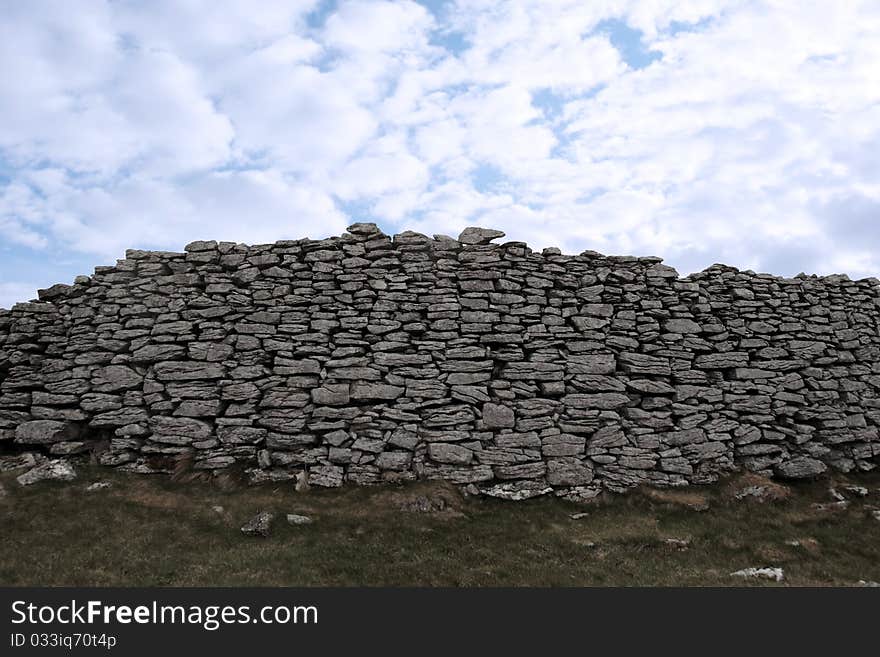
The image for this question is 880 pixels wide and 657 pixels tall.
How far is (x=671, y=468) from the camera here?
47.2 feet

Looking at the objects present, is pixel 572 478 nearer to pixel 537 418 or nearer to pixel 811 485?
pixel 537 418

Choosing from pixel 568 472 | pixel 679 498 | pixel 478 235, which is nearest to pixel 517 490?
pixel 568 472

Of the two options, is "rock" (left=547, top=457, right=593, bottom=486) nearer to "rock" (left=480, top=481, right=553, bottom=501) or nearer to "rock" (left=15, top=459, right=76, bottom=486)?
"rock" (left=480, top=481, right=553, bottom=501)

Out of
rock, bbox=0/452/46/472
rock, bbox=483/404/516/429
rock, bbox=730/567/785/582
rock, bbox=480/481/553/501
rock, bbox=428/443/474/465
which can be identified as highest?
rock, bbox=483/404/516/429

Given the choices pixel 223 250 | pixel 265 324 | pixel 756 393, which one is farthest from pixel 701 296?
pixel 223 250

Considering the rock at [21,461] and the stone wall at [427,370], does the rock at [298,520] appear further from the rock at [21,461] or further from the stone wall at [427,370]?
the rock at [21,461]

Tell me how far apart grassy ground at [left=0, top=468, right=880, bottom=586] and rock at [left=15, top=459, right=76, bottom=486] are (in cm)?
24

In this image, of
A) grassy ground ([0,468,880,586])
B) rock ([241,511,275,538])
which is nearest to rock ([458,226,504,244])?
grassy ground ([0,468,880,586])

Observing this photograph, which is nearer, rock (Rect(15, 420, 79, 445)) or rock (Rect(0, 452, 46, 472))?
rock (Rect(0, 452, 46, 472))

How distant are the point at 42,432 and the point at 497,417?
37.7 feet

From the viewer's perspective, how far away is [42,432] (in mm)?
14164

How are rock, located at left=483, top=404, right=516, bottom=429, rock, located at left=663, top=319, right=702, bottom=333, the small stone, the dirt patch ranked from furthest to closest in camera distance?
rock, located at left=663, top=319, right=702, bottom=333, rock, located at left=483, top=404, right=516, bottom=429, the dirt patch, the small stone

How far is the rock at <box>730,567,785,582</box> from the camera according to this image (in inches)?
402

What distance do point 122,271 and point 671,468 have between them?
15.6 metres
